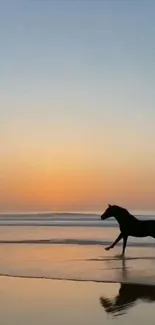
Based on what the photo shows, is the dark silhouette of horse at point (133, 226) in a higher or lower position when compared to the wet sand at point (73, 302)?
higher

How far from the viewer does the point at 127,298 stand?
27.9 ft

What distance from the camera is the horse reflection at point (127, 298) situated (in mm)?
7688

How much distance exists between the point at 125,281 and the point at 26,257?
17.0 ft

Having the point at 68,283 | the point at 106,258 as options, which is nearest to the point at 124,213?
the point at 106,258

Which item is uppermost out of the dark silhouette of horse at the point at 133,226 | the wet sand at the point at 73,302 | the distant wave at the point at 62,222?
the dark silhouette of horse at the point at 133,226

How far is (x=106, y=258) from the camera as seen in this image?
14.4 meters

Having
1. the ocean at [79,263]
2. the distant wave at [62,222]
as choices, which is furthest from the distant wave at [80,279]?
the distant wave at [62,222]

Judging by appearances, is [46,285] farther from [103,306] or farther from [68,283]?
[103,306]

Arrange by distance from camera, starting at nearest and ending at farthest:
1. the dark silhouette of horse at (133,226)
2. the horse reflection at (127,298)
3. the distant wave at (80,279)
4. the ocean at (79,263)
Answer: the horse reflection at (127,298) < the distant wave at (80,279) < the ocean at (79,263) < the dark silhouette of horse at (133,226)

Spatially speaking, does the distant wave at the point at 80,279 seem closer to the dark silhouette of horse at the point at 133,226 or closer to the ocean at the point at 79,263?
the ocean at the point at 79,263

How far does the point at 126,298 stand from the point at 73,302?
927 millimetres

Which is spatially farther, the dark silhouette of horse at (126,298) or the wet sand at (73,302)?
the dark silhouette of horse at (126,298)

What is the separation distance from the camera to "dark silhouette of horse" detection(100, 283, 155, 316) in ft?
25.3

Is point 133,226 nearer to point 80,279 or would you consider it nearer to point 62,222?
point 80,279
